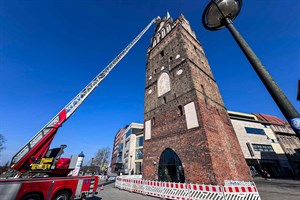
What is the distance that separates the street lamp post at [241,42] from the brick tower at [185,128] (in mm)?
8718

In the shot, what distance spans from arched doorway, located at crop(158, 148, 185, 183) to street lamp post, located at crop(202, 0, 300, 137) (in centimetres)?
1093

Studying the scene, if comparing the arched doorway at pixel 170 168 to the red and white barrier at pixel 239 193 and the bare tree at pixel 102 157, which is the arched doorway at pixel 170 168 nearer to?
the red and white barrier at pixel 239 193

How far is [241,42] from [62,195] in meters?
9.93

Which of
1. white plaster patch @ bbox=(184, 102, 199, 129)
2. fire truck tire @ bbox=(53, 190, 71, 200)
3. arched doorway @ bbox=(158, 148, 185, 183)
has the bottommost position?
fire truck tire @ bbox=(53, 190, 71, 200)

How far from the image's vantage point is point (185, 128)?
40.6ft

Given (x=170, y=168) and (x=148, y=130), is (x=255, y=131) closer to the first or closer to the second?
(x=148, y=130)

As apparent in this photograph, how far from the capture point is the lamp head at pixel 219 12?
3.58 metres

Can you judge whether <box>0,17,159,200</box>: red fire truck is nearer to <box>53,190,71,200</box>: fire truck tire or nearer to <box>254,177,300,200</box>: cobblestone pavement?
<box>53,190,71,200</box>: fire truck tire

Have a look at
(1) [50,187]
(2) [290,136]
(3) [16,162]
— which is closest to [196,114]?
(1) [50,187]

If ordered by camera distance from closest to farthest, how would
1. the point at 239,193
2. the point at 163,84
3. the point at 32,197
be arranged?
the point at 32,197, the point at 239,193, the point at 163,84

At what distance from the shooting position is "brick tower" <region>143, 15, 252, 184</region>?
34.4ft

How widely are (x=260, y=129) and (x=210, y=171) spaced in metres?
32.2

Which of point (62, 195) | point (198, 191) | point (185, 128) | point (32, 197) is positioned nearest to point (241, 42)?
point (198, 191)

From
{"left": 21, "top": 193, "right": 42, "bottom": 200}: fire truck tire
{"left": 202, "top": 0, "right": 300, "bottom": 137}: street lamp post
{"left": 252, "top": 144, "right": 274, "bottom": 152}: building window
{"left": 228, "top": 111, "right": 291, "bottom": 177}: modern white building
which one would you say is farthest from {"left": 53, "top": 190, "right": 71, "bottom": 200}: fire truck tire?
{"left": 252, "top": 144, "right": 274, "bottom": 152}: building window
